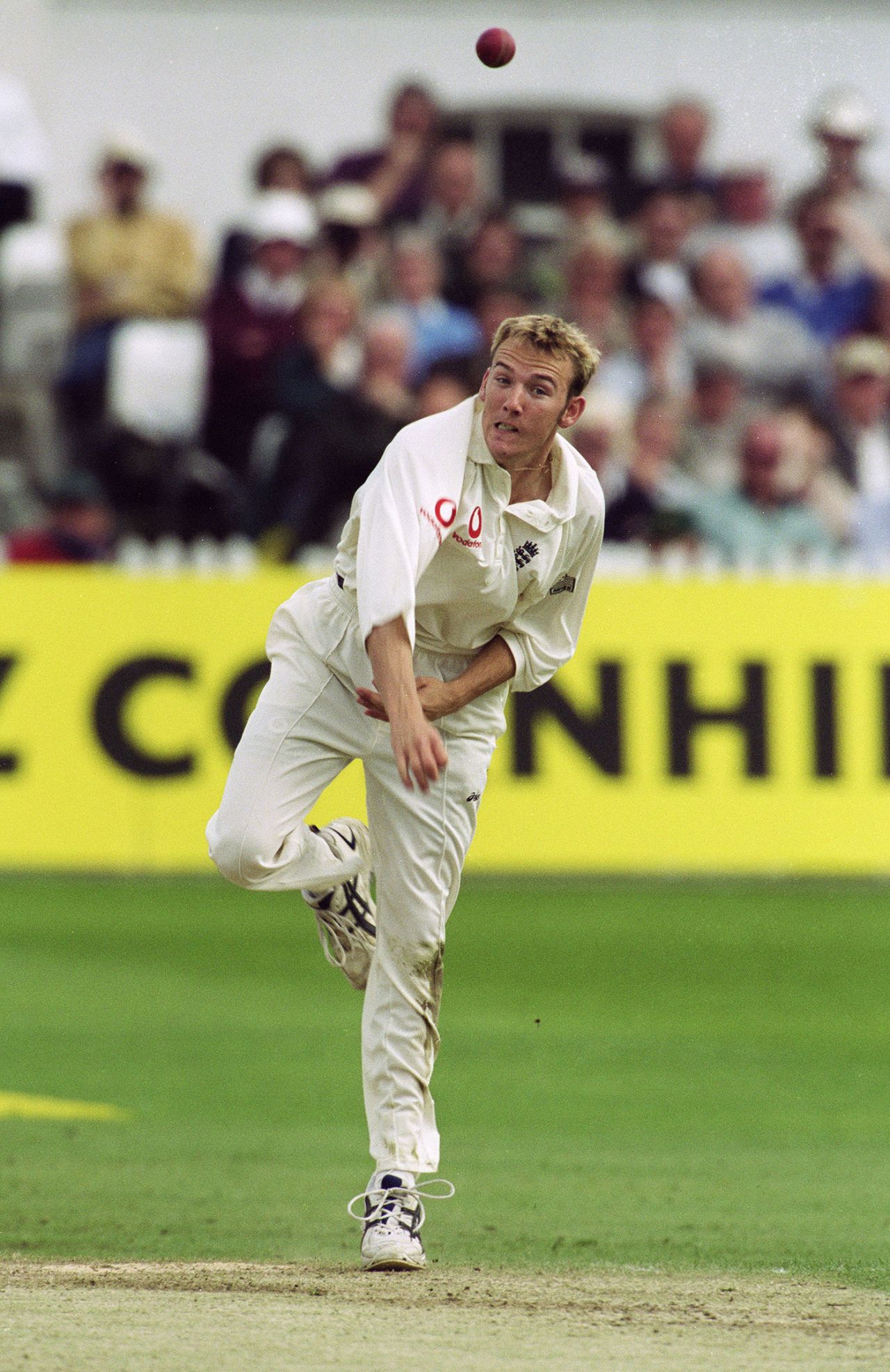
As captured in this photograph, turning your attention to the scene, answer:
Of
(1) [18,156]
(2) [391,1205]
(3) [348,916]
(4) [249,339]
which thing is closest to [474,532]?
(3) [348,916]

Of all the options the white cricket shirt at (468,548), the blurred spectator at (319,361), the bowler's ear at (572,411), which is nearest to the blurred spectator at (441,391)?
the blurred spectator at (319,361)

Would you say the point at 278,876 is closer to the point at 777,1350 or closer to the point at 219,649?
the point at 777,1350

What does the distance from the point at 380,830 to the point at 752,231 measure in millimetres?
10554

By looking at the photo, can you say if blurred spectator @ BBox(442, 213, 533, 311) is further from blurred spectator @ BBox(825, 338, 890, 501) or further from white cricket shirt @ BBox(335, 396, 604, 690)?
white cricket shirt @ BBox(335, 396, 604, 690)

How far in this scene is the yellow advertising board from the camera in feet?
38.4

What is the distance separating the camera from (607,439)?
43.3 ft

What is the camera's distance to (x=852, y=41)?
1834cm

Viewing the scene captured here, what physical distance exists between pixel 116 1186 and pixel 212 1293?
4.86 ft

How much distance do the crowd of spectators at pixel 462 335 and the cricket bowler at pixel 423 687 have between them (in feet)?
22.9

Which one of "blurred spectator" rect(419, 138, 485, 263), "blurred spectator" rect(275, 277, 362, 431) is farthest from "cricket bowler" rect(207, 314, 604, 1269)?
"blurred spectator" rect(419, 138, 485, 263)

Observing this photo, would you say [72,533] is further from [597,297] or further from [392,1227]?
[392,1227]

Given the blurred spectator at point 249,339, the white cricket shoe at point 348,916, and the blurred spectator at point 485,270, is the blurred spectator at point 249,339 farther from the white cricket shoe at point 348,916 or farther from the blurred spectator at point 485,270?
the white cricket shoe at point 348,916

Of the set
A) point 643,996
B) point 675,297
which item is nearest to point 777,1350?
point 643,996

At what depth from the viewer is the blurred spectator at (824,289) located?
14.7 metres
